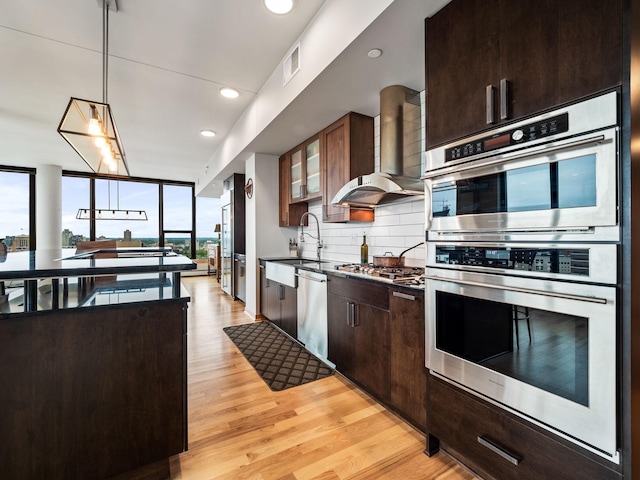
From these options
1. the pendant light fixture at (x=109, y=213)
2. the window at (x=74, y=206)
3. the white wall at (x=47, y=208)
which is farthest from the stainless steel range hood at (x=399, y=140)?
the window at (x=74, y=206)

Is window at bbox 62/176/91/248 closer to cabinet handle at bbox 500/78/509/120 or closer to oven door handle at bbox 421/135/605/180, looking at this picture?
oven door handle at bbox 421/135/605/180

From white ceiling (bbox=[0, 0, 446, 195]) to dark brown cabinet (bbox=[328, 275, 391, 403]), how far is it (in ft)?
4.99

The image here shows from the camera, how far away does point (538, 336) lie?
1.17m

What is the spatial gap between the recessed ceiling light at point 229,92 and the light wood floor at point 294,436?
2862 millimetres

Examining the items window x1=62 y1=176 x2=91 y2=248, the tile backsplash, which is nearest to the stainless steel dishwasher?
the tile backsplash

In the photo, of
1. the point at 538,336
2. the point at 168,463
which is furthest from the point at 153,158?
the point at 538,336

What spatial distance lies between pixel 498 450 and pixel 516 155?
4.09 ft

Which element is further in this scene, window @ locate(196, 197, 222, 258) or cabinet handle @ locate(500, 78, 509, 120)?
window @ locate(196, 197, 222, 258)

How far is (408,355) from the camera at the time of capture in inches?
69.9

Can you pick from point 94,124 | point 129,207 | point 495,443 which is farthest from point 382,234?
point 129,207

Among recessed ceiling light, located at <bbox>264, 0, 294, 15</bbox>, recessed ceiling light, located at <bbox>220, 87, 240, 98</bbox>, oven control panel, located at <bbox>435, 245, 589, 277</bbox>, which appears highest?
recessed ceiling light, located at <bbox>220, 87, 240, 98</bbox>

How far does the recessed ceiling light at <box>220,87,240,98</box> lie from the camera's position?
10.6 feet

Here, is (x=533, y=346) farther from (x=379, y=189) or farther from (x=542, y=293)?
(x=379, y=189)

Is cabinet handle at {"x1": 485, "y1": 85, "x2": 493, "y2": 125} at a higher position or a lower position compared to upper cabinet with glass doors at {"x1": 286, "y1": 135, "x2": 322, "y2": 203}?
lower
